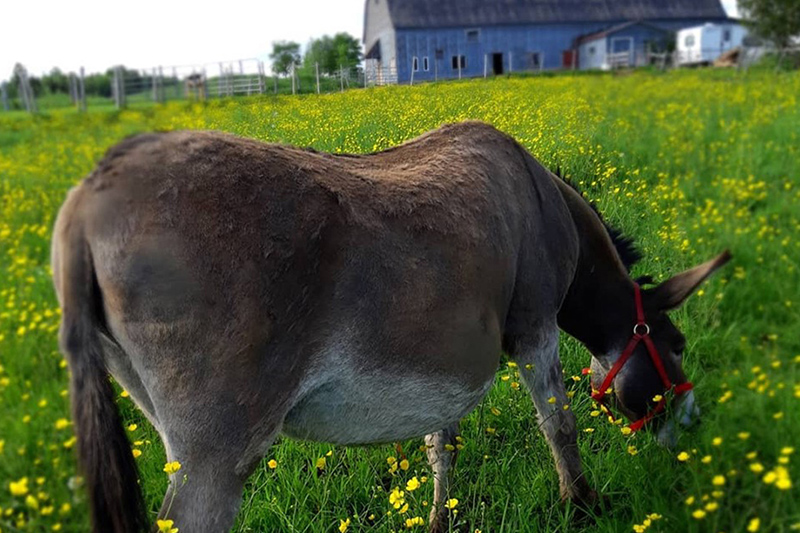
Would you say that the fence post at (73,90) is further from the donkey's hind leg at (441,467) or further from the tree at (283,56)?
the donkey's hind leg at (441,467)

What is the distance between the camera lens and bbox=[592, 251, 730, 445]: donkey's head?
10.5ft

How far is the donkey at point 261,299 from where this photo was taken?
65.0 inches

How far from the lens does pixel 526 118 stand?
17.1ft

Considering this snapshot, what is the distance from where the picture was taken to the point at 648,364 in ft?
10.6

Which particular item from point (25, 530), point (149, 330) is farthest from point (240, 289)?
point (25, 530)

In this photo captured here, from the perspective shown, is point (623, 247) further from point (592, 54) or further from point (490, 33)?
point (592, 54)

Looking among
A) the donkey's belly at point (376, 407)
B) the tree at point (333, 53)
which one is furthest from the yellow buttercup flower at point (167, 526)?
the tree at point (333, 53)

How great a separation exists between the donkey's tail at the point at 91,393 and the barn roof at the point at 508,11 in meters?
4.51

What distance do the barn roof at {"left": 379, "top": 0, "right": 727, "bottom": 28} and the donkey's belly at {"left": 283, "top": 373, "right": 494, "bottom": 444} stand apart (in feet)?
13.7

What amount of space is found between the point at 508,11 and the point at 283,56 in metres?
4.91

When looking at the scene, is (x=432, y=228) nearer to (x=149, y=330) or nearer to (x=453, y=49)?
(x=149, y=330)

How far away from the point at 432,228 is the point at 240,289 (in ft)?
2.88

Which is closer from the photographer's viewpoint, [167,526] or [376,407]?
[167,526]

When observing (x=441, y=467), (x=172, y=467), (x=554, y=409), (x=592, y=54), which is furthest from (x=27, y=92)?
(x=592, y=54)
